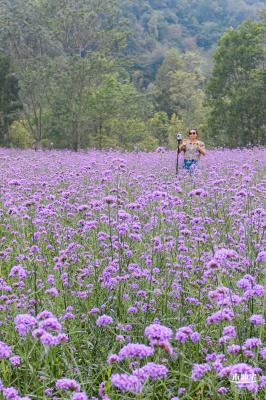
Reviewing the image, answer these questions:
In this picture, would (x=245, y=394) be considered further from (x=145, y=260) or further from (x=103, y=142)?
(x=103, y=142)

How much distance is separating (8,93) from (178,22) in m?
90.2

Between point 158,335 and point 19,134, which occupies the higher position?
point 158,335

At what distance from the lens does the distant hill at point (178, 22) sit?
300ft

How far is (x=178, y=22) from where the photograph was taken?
113875mm

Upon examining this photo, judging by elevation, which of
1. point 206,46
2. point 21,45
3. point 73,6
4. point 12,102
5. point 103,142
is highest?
point 206,46

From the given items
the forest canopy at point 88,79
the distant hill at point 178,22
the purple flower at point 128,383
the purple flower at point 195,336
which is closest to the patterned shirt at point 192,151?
the purple flower at point 195,336

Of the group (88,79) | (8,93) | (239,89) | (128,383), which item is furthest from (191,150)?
(8,93)


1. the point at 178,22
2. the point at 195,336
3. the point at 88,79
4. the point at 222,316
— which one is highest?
the point at 178,22

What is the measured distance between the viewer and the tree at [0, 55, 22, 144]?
1197 inches

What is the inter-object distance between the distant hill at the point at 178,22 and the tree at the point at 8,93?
175ft

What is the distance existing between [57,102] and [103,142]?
395 centimetres

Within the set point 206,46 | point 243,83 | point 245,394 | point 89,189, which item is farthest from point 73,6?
point 206,46

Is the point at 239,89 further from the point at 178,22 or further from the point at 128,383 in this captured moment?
the point at 178,22

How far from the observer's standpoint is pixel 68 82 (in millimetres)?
29953
